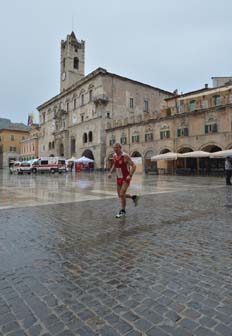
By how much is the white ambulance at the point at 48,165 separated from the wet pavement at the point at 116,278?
33.0m

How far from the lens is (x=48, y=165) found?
125 ft

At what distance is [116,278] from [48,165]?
3667 centimetres

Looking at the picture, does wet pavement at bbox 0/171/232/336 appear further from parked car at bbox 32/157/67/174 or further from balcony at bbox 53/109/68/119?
balcony at bbox 53/109/68/119

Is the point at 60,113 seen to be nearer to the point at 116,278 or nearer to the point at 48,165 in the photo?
the point at 48,165

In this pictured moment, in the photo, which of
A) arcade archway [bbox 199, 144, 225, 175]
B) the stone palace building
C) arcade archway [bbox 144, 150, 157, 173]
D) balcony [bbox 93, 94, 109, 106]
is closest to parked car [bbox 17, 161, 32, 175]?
the stone palace building

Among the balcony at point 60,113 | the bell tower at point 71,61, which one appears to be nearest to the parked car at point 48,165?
the balcony at point 60,113

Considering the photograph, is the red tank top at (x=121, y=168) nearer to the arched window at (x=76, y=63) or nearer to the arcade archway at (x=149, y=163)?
the arcade archway at (x=149, y=163)

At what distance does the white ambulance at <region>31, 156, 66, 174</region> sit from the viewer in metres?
37.6

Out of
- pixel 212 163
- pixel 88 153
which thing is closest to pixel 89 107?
pixel 88 153

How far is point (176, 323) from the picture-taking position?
6.98ft

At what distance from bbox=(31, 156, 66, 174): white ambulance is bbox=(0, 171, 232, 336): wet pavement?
108 ft

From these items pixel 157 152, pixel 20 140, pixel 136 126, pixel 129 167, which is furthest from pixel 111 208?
pixel 20 140

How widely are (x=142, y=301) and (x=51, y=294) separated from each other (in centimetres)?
95

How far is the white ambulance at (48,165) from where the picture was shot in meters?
37.6
